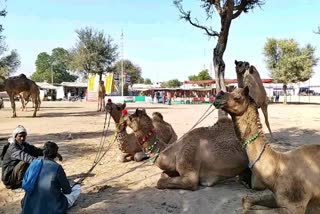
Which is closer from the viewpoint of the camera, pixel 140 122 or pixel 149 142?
pixel 149 142

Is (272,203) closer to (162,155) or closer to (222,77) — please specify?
(162,155)

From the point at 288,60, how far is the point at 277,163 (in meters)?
48.1

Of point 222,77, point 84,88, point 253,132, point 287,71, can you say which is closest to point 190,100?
point 287,71

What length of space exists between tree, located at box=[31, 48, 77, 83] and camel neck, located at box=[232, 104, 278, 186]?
12164 centimetres

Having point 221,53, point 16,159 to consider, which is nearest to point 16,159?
point 16,159

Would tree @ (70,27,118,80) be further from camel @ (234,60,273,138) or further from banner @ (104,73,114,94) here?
camel @ (234,60,273,138)

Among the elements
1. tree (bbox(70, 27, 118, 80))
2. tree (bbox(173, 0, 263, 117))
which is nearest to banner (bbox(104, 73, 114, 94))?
tree (bbox(70, 27, 118, 80))

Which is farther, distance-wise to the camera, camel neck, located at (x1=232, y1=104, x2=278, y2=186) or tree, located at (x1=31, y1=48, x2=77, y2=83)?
tree, located at (x1=31, y1=48, x2=77, y2=83)

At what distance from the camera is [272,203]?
4.89 m

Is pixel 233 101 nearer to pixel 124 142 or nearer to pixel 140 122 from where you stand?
pixel 140 122

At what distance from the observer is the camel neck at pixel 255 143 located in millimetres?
4336

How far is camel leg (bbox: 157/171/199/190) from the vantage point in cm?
624

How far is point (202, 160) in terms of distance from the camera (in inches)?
Answer: 252

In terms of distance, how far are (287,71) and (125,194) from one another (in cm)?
4644
